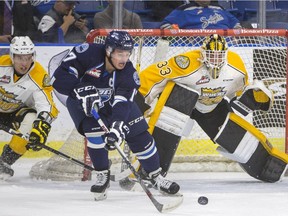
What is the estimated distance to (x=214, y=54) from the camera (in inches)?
232

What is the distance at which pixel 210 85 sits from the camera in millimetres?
6023

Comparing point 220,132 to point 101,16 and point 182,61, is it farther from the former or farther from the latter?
point 101,16

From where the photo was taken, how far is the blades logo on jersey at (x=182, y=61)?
594cm

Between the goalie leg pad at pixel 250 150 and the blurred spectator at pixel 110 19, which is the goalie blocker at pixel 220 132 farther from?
the blurred spectator at pixel 110 19

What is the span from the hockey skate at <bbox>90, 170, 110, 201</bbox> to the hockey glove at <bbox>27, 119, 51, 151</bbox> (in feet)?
2.55

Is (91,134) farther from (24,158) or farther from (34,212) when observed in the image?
(24,158)

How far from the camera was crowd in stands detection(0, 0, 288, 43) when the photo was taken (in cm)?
720

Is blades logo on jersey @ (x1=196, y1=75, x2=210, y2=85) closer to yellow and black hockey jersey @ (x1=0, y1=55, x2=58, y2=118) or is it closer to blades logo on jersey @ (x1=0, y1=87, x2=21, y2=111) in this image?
yellow and black hockey jersey @ (x1=0, y1=55, x2=58, y2=118)

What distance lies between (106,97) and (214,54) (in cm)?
83

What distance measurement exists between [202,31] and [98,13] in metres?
1.02

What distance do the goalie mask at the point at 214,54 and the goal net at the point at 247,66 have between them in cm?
63

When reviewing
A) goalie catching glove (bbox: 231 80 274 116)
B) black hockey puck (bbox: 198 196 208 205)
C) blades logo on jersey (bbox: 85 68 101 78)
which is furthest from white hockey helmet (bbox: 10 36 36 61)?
black hockey puck (bbox: 198 196 208 205)

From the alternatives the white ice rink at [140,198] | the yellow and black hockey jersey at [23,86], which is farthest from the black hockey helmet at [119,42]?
the yellow and black hockey jersey at [23,86]

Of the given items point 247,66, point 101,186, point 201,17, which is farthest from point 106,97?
point 201,17
